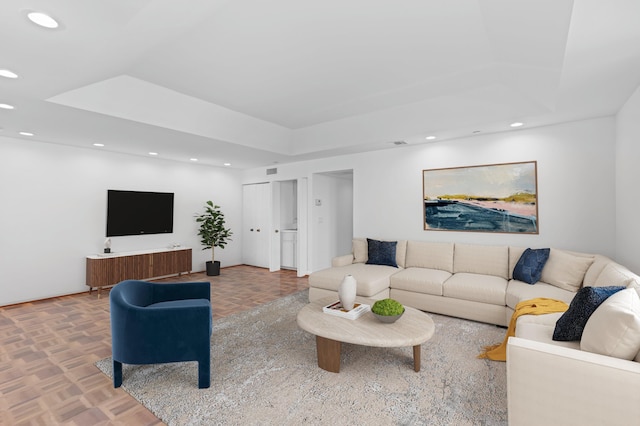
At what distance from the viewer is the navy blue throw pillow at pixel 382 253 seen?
4.68 m

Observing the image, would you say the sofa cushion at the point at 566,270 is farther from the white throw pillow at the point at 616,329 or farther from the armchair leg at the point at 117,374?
the armchair leg at the point at 117,374

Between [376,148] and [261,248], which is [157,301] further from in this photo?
[261,248]

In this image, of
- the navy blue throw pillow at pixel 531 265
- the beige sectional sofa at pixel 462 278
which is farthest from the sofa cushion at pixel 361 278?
the navy blue throw pillow at pixel 531 265

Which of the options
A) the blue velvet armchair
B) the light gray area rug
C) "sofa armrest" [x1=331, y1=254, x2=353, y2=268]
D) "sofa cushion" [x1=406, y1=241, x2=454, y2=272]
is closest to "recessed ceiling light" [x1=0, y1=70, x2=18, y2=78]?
the blue velvet armchair

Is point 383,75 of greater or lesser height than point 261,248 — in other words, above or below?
above

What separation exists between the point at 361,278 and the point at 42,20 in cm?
362

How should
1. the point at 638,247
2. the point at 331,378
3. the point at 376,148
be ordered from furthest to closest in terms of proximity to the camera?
the point at 376,148 → the point at 638,247 → the point at 331,378

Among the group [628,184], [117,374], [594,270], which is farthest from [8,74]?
[628,184]

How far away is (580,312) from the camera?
1.97 metres

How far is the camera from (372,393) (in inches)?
88.7

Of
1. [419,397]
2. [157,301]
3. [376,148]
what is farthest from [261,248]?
[419,397]

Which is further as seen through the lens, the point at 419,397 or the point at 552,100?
the point at 552,100

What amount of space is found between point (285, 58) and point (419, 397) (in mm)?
2988

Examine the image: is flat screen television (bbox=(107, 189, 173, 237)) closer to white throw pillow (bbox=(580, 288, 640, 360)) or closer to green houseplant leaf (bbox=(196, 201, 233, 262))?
green houseplant leaf (bbox=(196, 201, 233, 262))
